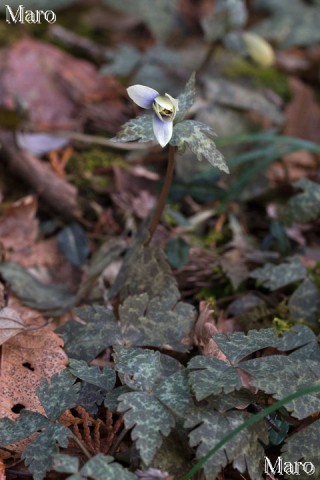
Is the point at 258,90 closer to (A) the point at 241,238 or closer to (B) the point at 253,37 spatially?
(B) the point at 253,37

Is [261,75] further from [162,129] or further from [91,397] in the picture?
[91,397]

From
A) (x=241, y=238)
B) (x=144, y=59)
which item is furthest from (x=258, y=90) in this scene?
(x=241, y=238)

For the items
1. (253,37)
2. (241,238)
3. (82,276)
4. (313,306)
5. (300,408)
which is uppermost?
(253,37)

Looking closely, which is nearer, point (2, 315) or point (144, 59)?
point (2, 315)

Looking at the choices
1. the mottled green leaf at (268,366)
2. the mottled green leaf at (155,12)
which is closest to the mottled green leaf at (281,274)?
the mottled green leaf at (268,366)

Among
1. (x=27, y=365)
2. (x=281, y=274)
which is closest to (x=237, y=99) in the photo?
(x=281, y=274)

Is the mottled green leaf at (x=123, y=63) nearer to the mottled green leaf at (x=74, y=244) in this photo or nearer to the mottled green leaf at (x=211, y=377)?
the mottled green leaf at (x=74, y=244)

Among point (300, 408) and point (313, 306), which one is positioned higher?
point (300, 408)
